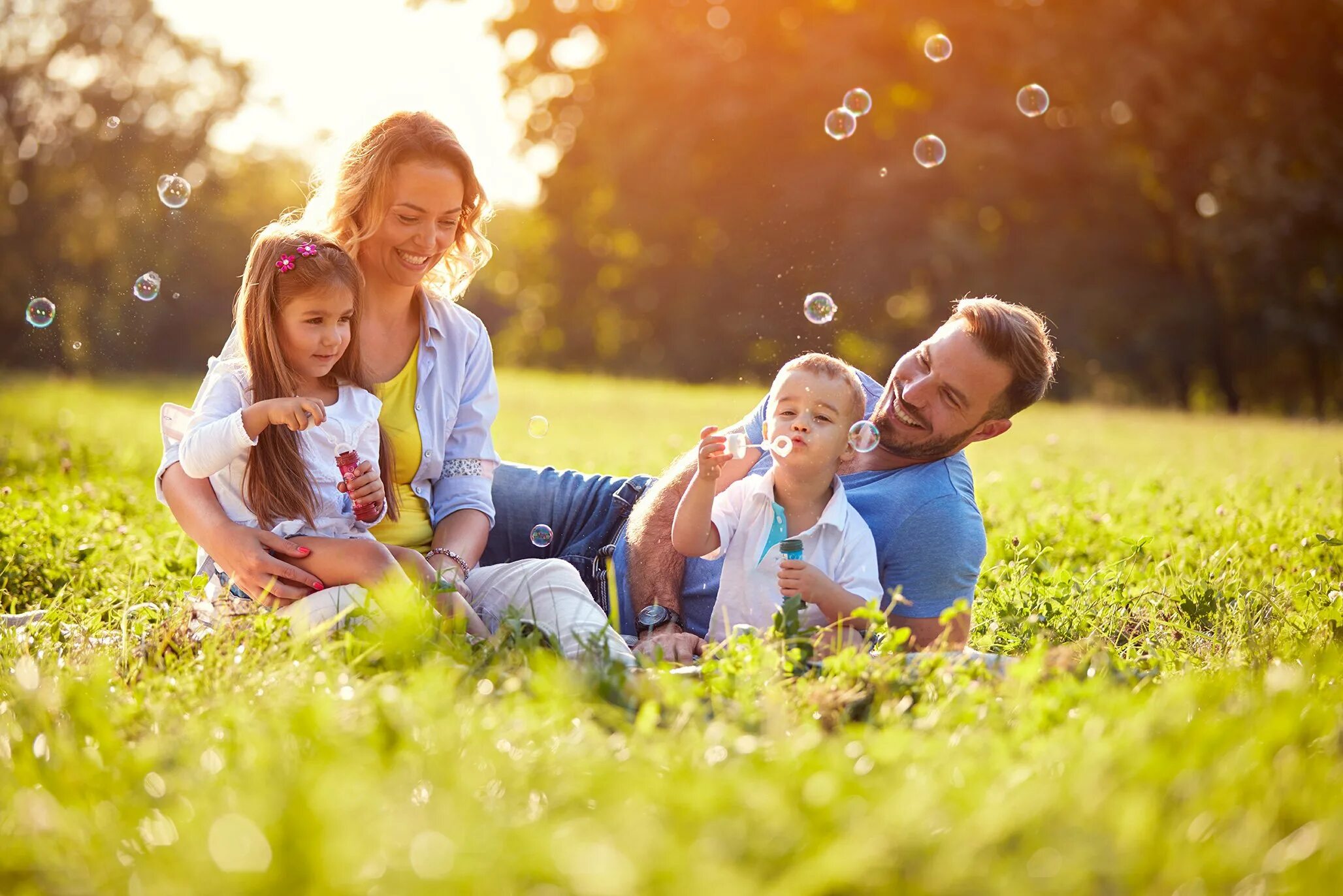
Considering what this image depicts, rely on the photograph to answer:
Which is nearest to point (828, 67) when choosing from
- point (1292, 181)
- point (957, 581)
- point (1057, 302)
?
point (1057, 302)

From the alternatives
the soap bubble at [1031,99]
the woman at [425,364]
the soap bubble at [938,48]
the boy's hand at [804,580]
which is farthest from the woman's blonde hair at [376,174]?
the soap bubble at [1031,99]

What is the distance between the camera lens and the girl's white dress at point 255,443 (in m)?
3.30

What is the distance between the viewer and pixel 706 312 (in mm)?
27266

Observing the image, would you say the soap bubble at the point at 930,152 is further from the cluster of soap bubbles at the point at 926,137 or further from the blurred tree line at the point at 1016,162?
the blurred tree line at the point at 1016,162

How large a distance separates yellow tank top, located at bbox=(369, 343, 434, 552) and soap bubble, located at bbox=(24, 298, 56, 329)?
192 centimetres

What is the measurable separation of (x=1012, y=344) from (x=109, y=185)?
1221 inches

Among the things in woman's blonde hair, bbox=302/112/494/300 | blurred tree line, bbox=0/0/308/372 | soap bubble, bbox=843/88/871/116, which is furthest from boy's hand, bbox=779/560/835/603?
blurred tree line, bbox=0/0/308/372

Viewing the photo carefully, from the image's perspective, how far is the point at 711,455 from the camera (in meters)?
3.33

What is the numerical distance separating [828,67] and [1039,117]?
4118 millimetres

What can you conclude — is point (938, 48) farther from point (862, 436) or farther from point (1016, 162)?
point (1016, 162)

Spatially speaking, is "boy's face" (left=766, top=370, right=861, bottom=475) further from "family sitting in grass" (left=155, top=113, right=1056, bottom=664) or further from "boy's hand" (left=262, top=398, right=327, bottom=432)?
"boy's hand" (left=262, top=398, right=327, bottom=432)

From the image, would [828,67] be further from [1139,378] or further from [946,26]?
[1139,378]

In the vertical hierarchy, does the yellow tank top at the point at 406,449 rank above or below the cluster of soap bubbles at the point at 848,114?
below

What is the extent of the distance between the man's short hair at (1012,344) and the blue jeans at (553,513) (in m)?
1.33
